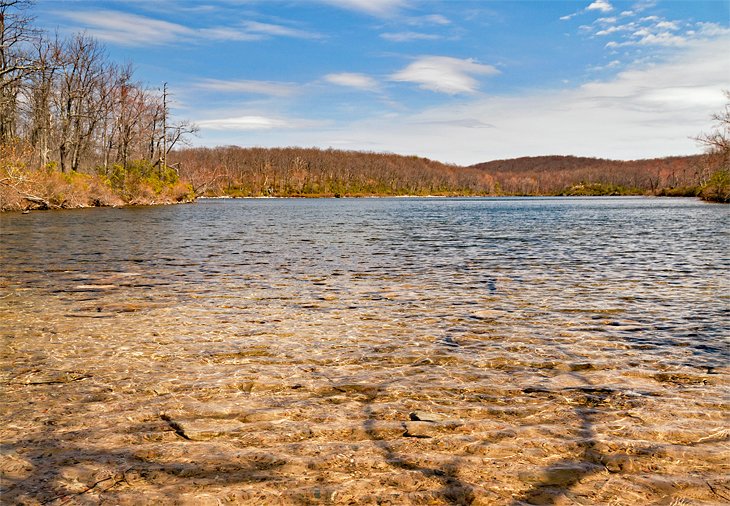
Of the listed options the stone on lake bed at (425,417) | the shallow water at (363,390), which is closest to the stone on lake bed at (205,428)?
the shallow water at (363,390)

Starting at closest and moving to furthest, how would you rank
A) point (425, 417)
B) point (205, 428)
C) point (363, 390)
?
point (205, 428), point (425, 417), point (363, 390)

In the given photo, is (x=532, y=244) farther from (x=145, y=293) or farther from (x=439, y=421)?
(x=439, y=421)

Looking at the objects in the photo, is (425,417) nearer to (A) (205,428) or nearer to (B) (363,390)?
(B) (363,390)

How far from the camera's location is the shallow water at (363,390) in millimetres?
4223

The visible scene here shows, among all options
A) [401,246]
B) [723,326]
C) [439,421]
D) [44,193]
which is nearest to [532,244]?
[401,246]

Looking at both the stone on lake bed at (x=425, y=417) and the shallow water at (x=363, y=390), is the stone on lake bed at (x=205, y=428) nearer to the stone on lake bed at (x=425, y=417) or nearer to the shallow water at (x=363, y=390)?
the shallow water at (x=363, y=390)

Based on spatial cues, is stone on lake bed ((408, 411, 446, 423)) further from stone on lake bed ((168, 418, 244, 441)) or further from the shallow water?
stone on lake bed ((168, 418, 244, 441))

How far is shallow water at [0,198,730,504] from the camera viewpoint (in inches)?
166

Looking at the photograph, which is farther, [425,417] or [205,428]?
[425,417]

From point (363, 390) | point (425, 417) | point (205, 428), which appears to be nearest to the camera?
point (205, 428)

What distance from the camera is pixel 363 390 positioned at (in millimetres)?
6387

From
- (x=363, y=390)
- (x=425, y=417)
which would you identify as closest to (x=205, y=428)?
(x=363, y=390)

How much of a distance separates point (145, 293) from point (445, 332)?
7509 millimetres

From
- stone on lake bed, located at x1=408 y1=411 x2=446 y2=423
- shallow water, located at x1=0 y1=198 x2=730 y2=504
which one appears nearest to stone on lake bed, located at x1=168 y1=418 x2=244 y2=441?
shallow water, located at x1=0 y1=198 x2=730 y2=504
